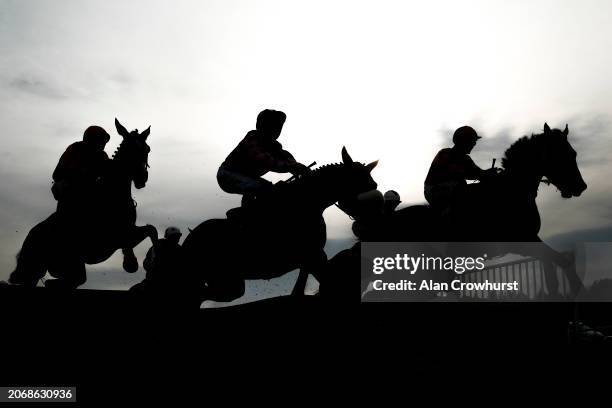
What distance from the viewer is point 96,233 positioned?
8.18 metres

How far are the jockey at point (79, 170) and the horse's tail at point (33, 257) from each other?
470mm

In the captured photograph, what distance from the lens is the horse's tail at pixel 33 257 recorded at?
8266 millimetres

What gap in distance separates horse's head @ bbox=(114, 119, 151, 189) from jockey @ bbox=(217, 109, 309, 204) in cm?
148

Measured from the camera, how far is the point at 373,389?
5227 mm

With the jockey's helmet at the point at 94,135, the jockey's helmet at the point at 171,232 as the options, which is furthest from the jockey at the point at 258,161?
the jockey's helmet at the point at 171,232

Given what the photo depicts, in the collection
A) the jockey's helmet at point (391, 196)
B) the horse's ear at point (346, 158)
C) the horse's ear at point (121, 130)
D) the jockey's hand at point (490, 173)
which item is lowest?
the horse's ear at point (346, 158)

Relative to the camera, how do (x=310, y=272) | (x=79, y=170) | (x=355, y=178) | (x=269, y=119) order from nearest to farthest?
(x=355, y=178), (x=310, y=272), (x=269, y=119), (x=79, y=170)

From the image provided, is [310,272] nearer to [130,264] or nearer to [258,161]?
[258,161]

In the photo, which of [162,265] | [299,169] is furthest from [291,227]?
[162,265]

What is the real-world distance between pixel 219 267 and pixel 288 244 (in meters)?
1.06

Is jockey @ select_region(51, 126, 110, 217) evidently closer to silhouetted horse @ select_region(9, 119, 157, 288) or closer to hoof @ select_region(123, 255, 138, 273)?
silhouetted horse @ select_region(9, 119, 157, 288)

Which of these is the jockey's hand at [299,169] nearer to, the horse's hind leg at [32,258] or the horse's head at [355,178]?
the horse's head at [355,178]

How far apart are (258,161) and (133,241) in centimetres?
251

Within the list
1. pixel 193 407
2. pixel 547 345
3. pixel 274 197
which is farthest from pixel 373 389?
pixel 274 197
